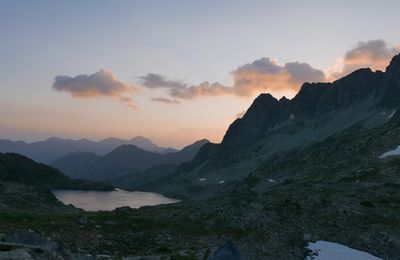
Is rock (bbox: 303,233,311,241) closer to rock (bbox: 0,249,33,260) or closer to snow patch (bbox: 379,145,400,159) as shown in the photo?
rock (bbox: 0,249,33,260)

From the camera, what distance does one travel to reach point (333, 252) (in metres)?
42.1

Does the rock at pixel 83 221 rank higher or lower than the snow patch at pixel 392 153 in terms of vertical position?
lower

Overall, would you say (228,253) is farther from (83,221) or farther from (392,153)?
(392,153)

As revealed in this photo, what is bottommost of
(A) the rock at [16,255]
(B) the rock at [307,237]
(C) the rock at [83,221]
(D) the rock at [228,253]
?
(B) the rock at [307,237]

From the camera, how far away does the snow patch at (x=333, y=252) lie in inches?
1622

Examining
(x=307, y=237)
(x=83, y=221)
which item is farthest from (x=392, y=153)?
Answer: (x=83, y=221)

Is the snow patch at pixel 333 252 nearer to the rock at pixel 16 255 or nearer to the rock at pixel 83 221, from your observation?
the rock at pixel 83 221

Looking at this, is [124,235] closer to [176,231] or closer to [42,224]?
[176,231]

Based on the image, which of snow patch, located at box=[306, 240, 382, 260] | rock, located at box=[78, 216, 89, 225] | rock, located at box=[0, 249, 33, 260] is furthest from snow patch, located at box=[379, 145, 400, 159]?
rock, located at box=[0, 249, 33, 260]

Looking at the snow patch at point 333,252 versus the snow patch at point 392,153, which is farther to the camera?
the snow patch at point 392,153

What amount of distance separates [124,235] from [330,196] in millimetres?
31909

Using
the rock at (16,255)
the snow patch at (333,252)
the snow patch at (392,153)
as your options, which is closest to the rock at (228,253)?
the snow patch at (333,252)

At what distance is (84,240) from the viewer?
42938mm

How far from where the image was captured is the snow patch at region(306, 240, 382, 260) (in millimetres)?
41188
